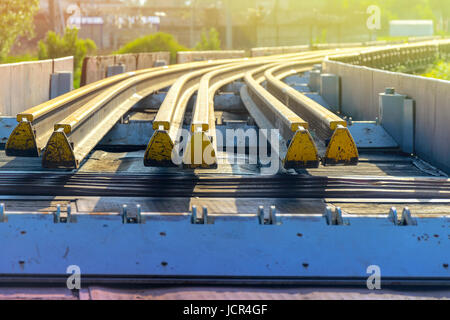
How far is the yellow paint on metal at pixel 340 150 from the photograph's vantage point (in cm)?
839

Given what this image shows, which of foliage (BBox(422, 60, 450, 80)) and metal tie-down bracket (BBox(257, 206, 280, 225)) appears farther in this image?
foliage (BBox(422, 60, 450, 80))

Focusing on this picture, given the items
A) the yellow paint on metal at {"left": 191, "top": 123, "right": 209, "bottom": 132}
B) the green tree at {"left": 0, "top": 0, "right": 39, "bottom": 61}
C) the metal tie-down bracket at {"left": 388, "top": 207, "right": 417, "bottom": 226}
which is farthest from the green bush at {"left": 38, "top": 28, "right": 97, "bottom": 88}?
the metal tie-down bracket at {"left": 388, "top": 207, "right": 417, "bottom": 226}

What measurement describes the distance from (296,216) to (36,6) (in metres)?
38.0

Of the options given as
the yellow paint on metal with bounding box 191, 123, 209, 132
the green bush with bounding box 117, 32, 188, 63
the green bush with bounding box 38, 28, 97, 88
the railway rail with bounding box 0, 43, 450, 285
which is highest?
the green bush with bounding box 117, 32, 188, 63

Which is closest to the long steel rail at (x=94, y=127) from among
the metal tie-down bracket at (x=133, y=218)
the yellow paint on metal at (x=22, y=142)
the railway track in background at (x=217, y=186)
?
the yellow paint on metal at (x=22, y=142)

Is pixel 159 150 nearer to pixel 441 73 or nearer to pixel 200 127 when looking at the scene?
pixel 200 127

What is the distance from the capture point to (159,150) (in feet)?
26.9

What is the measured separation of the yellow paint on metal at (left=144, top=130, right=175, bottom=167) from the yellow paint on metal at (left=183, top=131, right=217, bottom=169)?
25 cm

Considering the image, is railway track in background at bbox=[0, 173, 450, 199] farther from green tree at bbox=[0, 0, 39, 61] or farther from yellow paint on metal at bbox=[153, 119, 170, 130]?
green tree at bbox=[0, 0, 39, 61]

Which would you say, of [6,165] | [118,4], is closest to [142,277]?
[6,165]

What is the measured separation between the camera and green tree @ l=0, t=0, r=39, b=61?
38.7 m

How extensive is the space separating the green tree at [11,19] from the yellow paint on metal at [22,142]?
31.8 meters

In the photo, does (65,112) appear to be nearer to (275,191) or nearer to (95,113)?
(95,113)

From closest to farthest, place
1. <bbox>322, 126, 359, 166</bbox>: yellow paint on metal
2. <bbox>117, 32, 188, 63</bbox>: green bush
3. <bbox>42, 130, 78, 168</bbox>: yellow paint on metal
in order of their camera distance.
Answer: <bbox>42, 130, 78, 168</bbox>: yellow paint on metal < <bbox>322, 126, 359, 166</bbox>: yellow paint on metal < <bbox>117, 32, 188, 63</bbox>: green bush
